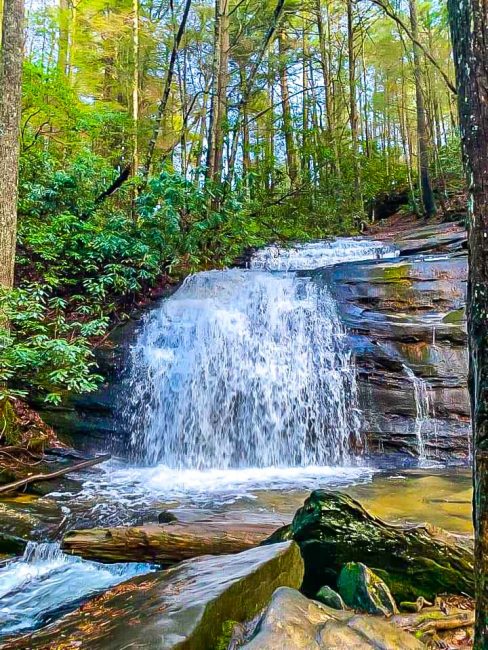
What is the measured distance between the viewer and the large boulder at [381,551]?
2.65 meters

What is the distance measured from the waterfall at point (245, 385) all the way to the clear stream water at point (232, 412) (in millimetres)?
16

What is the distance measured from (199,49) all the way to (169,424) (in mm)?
13657

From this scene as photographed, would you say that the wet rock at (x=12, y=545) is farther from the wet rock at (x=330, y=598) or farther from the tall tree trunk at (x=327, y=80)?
the tall tree trunk at (x=327, y=80)

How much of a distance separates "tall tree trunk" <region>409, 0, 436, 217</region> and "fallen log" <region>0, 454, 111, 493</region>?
12.2m

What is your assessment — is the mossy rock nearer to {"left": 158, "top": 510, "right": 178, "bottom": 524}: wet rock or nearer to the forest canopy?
the forest canopy

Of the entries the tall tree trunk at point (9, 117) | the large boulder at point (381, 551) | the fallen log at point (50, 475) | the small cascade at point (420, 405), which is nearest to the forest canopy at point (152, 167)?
the tall tree trunk at point (9, 117)

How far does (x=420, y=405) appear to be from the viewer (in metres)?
6.96

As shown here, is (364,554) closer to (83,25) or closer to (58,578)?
(58,578)

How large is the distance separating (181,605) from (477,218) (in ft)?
6.35

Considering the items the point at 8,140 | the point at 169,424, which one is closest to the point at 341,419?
the point at 169,424

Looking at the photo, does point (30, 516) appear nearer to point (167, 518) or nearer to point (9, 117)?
point (167, 518)

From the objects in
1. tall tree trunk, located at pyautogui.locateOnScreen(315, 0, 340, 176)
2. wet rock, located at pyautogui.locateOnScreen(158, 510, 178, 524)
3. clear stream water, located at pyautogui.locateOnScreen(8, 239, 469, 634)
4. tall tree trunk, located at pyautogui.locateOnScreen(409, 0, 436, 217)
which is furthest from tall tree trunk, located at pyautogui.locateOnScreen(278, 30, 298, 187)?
wet rock, located at pyautogui.locateOnScreen(158, 510, 178, 524)

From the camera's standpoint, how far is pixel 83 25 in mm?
14227

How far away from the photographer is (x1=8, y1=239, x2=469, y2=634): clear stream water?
4934 millimetres
